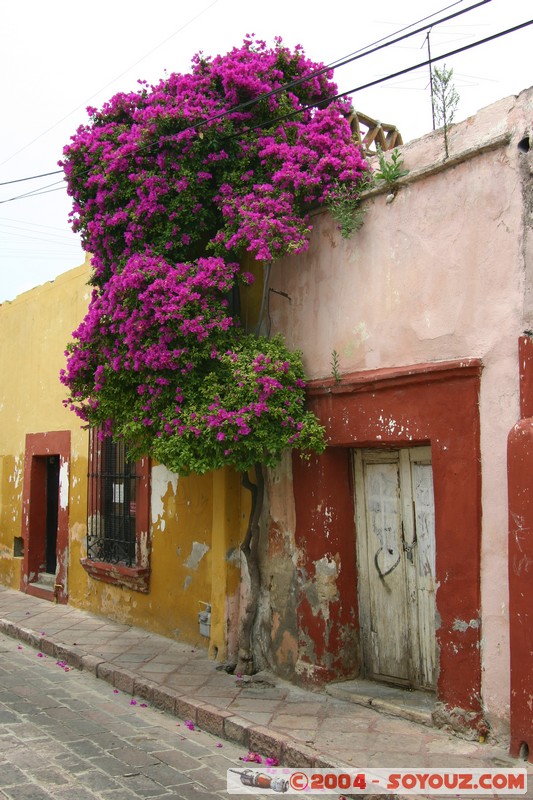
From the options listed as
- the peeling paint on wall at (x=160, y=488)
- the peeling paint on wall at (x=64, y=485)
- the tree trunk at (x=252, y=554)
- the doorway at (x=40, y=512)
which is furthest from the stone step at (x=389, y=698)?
the doorway at (x=40, y=512)

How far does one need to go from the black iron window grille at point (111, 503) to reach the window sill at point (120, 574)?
0.13m

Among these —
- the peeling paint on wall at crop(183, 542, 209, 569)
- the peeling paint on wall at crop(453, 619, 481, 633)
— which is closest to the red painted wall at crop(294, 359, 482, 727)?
the peeling paint on wall at crop(453, 619, 481, 633)

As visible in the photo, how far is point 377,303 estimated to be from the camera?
606cm

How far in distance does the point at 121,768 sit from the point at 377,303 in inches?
151

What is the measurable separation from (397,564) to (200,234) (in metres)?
3.37

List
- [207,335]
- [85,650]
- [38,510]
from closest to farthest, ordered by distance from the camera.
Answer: [207,335] < [85,650] < [38,510]

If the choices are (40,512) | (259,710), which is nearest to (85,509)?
(40,512)

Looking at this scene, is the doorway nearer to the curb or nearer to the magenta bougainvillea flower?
the curb

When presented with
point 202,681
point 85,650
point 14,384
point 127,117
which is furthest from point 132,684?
point 14,384

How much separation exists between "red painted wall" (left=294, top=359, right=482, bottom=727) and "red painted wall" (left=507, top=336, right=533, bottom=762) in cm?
36

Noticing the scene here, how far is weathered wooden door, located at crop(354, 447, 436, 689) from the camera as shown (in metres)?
5.95

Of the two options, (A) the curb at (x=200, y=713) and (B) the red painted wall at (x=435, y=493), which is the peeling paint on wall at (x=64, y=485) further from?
(B) the red painted wall at (x=435, y=493)

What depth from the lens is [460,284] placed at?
535cm

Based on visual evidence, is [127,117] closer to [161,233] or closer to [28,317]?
[161,233]
